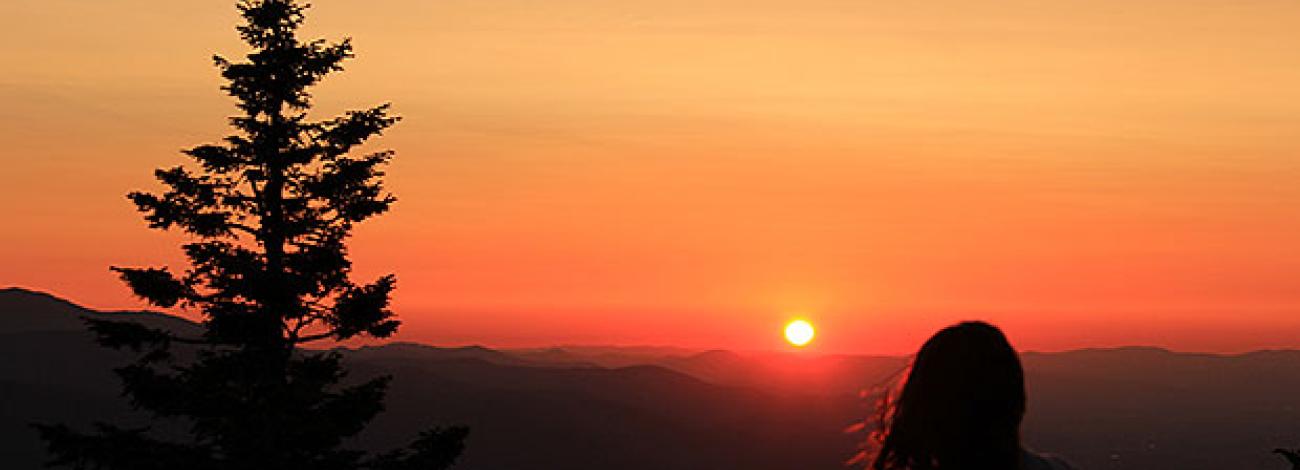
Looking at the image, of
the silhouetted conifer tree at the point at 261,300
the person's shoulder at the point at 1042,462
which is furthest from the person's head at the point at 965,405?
the silhouetted conifer tree at the point at 261,300

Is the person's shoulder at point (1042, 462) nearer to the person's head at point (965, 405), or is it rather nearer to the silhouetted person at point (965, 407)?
the silhouetted person at point (965, 407)

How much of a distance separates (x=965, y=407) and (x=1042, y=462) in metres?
0.57

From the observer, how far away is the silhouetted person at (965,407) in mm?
5523

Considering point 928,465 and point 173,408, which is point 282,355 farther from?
point 928,465

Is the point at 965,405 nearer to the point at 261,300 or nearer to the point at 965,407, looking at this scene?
the point at 965,407

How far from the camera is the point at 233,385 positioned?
27.4 metres

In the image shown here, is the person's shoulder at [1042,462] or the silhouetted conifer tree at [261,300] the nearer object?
the person's shoulder at [1042,462]

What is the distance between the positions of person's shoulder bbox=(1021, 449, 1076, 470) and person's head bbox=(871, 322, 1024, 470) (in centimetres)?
15

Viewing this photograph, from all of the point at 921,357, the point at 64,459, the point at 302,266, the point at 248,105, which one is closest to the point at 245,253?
the point at 302,266

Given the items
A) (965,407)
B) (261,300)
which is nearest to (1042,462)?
(965,407)

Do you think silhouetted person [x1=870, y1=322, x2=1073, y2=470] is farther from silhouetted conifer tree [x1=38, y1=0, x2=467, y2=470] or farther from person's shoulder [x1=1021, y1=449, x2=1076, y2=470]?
silhouetted conifer tree [x1=38, y1=0, x2=467, y2=470]

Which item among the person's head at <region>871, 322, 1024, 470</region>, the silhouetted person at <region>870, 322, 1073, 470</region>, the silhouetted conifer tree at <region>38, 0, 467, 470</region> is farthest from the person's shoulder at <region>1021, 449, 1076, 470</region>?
the silhouetted conifer tree at <region>38, 0, 467, 470</region>

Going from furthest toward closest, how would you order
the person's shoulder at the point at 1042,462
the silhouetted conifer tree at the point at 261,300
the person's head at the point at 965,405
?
the silhouetted conifer tree at the point at 261,300
the person's shoulder at the point at 1042,462
the person's head at the point at 965,405

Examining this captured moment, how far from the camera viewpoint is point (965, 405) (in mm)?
5555
